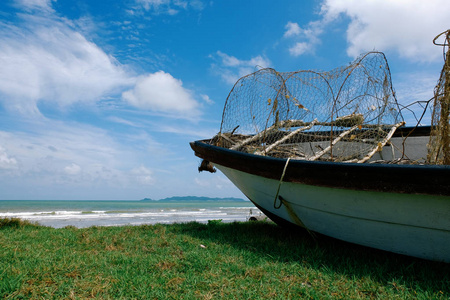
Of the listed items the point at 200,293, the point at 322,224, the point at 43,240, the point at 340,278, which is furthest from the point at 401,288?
the point at 43,240

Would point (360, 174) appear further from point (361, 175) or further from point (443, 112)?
point (443, 112)

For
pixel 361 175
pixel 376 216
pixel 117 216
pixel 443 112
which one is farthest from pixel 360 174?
pixel 117 216

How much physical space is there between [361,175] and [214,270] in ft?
5.75

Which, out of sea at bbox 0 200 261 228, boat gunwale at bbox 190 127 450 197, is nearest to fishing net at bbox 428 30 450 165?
boat gunwale at bbox 190 127 450 197

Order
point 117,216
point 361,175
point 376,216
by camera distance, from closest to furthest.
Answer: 1. point 361,175
2. point 376,216
3. point 117,216

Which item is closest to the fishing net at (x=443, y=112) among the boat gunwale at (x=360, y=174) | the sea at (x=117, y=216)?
the boat gunwale at (x=360, y=174)

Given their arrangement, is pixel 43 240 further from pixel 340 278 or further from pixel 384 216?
pixel 384 216

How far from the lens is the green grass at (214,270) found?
2.61m

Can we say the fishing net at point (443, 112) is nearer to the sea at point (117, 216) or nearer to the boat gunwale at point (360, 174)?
the boat gunwale at point (360, 174)

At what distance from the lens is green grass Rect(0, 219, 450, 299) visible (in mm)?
2605

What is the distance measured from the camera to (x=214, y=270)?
313 cm

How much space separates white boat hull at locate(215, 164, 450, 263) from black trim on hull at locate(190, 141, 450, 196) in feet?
0.37

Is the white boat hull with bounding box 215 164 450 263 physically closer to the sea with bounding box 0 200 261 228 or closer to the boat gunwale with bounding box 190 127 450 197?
the boat gunwale with bounding box 190 127 450 197

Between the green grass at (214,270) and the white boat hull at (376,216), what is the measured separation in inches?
8.2
